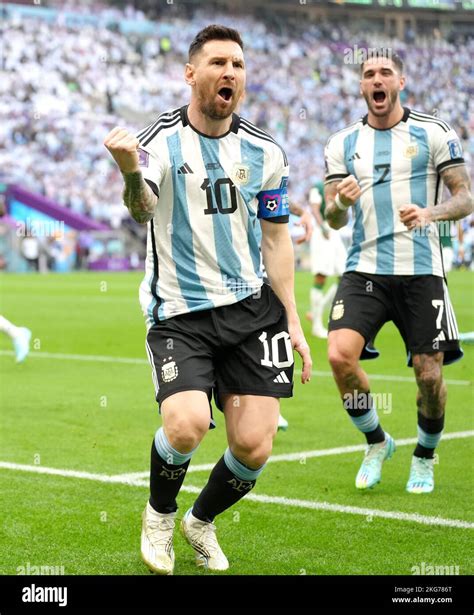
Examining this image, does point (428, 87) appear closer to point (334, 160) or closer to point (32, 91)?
point (32, 91)

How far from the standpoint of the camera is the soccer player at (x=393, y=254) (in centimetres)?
634

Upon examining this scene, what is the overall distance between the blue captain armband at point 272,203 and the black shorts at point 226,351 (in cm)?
39

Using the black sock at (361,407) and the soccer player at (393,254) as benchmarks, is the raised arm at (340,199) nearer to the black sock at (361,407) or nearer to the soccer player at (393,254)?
the soccer player at (393,254)

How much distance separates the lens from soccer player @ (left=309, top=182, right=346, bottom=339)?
48.7 feet

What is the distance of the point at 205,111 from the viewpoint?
4680 millimetres

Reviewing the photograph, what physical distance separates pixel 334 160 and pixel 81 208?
101 feet

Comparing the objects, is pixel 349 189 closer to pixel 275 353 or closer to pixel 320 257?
pixel 275 353

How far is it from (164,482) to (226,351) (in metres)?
0.60

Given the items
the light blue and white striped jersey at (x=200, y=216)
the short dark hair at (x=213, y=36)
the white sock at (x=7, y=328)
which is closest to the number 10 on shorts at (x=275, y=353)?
the light blue and white striped jersey at (x=200, y=216)

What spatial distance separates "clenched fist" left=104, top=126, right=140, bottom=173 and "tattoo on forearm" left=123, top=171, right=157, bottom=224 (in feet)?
0.25

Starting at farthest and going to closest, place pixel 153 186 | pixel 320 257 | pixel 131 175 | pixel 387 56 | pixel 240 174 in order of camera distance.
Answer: pixel 320 257 → pixel 387 56 → pixel 240 174 → pixel 153 186 → pixel 131 175

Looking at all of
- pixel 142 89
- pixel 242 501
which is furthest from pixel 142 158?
pixel 142 89

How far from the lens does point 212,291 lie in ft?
15.5

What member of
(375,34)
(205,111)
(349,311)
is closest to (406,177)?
(349,311)
